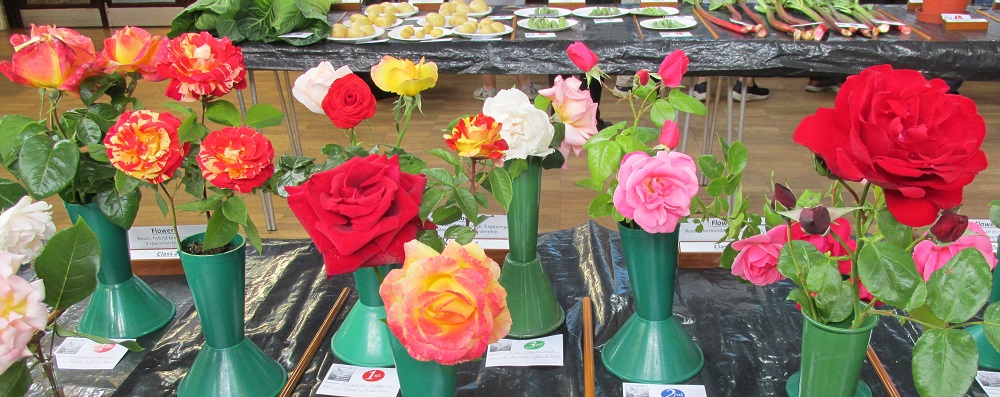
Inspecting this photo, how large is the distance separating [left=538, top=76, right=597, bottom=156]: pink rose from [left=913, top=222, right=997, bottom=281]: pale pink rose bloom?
37 centimetres

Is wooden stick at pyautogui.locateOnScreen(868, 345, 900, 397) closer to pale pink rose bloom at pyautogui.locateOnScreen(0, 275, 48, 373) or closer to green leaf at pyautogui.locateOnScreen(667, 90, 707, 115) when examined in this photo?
green leaf at pyautogui.locateOnScreen(667, 90, 707, 115)

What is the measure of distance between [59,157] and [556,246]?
0.76 meters

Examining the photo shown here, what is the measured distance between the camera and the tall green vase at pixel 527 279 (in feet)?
3.20

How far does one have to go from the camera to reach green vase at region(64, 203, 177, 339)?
1020 mm

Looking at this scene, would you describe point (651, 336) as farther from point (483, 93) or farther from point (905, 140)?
point (483, 93)

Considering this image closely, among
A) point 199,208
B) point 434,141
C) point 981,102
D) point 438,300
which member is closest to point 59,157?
point 199,208

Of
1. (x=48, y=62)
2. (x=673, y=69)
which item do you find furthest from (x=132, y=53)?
(x=673, y=69)

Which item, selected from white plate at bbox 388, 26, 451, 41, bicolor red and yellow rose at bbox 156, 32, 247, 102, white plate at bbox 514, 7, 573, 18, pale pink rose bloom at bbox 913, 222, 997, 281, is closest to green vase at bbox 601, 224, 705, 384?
pale pink rose bloom at bbox 913, 222, 997, 281

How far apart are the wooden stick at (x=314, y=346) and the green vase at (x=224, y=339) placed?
1cm

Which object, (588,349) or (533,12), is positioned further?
(533,12)

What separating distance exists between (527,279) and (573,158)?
2409mm

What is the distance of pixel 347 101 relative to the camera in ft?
2.66

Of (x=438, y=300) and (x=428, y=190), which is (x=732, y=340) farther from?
(x=438, y=300)

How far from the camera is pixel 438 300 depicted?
52cm
